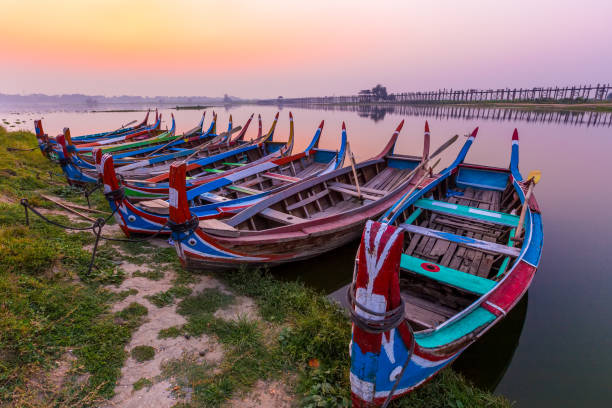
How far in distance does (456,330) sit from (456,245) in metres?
2.87

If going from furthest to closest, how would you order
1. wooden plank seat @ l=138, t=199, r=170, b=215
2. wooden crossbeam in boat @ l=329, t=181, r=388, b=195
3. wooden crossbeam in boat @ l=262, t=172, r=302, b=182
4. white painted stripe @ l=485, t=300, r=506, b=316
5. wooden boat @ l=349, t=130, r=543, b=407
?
wooden crossbeam in boat @ l=262, t=172, r=302, b=182 → wooden crossbeam in boat @ l=329, t=181, r=388, b=195 → wooden plank seat @ l=138, t=199, r=170, b=215 → white painted stripe @ l=485, t=300, r=506, b=316 → wooden boat @ l=349, t=130, r=543, b=407

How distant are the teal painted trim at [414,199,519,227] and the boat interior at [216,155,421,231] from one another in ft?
4.33

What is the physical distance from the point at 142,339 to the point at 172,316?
51cm

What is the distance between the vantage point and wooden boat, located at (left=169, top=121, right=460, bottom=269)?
439 cm

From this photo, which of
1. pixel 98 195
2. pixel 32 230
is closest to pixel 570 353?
pixel 32 230

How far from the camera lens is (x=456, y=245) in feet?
17.9

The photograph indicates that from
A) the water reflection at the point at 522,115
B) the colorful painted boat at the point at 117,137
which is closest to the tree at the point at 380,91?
the water reflection at the point at 522,115

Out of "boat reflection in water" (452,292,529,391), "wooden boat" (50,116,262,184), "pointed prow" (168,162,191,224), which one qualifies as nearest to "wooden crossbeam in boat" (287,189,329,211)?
"pointed prow" (168,162,191,224)

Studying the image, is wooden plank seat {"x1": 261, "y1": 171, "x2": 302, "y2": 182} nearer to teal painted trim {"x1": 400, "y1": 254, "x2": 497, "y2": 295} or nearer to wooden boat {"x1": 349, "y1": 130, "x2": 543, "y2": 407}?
wooden boat {"x1": 349, "y1": 130, "x2": 543, "y2": 407}

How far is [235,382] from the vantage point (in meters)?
3.19

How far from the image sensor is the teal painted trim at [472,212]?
17.8 ft

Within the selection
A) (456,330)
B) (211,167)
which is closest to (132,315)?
(456,330)

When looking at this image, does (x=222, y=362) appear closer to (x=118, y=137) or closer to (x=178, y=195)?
(x=178, y=195)

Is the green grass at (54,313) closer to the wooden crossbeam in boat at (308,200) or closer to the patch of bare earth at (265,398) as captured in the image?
the patch of bare earth at (265,398)
